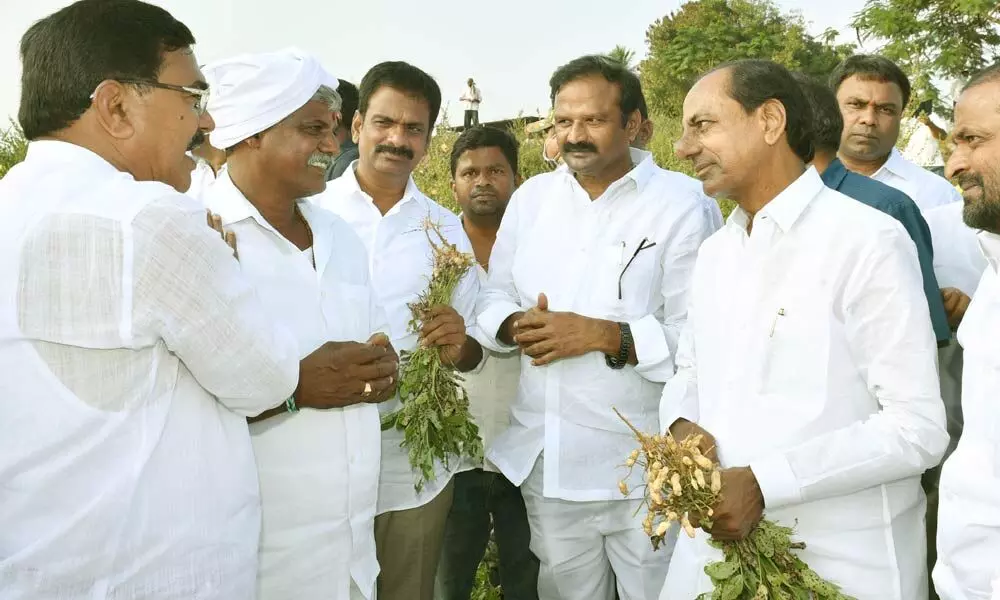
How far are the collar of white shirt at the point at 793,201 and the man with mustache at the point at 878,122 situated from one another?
2.26 meters

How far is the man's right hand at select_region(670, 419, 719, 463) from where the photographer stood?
3062 millimetres

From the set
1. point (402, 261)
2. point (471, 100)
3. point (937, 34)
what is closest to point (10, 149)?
point (471, 100)

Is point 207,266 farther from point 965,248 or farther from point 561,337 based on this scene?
point 965,248

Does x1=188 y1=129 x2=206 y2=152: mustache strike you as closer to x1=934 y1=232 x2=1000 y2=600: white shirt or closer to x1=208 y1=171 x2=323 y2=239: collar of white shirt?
x1=208 y1=171 x2=323 y2=239: collar of white shirt

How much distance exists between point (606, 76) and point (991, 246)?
221 cm

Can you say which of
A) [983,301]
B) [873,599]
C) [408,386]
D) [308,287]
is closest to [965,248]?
[983,301]

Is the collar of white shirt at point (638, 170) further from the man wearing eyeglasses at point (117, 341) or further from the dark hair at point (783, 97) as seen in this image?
the man wearing eyeglasses at point (117, 341)

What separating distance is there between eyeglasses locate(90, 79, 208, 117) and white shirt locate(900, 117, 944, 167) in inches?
339

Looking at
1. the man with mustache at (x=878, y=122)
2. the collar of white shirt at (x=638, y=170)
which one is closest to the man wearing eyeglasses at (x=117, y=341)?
the collar of white shirt at (x=638, y=170)

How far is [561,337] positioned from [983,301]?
1.80m

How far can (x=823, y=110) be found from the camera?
12.0 ft

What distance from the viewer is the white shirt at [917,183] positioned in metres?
5.13

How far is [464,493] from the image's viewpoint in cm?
500

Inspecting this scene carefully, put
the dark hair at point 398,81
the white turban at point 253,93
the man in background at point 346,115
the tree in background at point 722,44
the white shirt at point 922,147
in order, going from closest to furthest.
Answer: the white turban at point 253,93, the dark hair at point 398,81, the man in background at point 346,115, the white shirt at point 922,147, the tree in background at point 722,44
